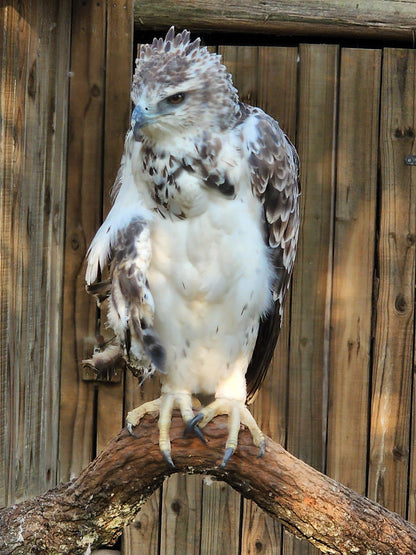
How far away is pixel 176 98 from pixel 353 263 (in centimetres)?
166

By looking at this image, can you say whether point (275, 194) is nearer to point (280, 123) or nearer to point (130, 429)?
point (130, 429)

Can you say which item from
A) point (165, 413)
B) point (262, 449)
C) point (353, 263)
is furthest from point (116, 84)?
point (262, 449)

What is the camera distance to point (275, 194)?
2951 mm

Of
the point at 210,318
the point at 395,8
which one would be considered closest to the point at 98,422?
the point at 210,318

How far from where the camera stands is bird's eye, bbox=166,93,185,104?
2.67m

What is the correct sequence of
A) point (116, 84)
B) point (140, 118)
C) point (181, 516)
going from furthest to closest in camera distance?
point (181, 516) → point (116, 84) → point (140, 118)

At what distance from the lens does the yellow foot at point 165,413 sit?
2713 millimetres

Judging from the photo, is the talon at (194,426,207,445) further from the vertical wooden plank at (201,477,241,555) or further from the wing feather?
the vertical wooden plank at (201,477,241,555)

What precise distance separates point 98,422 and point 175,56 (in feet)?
6.48

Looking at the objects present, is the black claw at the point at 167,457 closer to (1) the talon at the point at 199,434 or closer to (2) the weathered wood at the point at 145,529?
(1) the talon at the point at 199,434

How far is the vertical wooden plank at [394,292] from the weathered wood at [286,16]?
16 centimetres

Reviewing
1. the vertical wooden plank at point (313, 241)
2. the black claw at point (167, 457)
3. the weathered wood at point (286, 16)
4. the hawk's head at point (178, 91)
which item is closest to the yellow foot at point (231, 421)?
the black claw at point (167, 457)

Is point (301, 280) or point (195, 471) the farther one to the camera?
point (301, 280)

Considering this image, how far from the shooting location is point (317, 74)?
4035 millimetres
